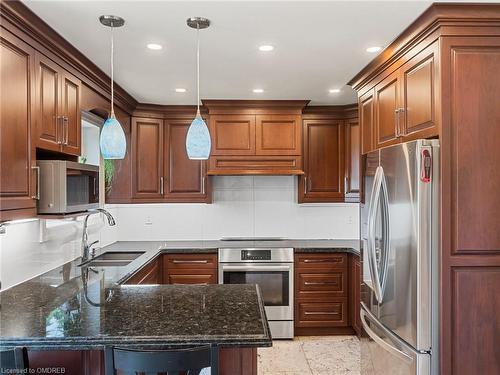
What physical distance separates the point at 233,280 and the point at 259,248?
41cm

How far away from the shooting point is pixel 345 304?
12.6ft

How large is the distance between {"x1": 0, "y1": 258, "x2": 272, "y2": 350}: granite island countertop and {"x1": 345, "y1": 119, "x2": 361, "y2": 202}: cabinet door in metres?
2.19

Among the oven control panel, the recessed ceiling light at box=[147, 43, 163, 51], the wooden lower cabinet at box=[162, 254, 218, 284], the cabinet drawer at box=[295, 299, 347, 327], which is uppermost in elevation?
the recessed ceiling light at box=[147, 43, 163, 51]

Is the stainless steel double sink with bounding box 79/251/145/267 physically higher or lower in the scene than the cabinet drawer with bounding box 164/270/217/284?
higher

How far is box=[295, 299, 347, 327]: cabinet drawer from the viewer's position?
12.6 ft

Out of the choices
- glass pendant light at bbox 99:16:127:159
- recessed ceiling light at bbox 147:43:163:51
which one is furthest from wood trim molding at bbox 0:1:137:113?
recessed ceiling light at bbox 147:43:163:51

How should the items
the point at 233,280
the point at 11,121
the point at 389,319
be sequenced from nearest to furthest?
the point at 11,121 < the point at 389,319 < the point at 233,280

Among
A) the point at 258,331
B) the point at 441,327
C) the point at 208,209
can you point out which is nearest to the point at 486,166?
the point at 441,327

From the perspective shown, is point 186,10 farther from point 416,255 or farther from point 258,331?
point 416,255

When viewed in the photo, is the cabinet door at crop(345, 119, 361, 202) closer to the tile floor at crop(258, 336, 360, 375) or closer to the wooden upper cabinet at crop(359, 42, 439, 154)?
the wooden upper cabinet at crop(359, 42, 439, 154)

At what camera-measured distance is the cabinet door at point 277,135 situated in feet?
13.1

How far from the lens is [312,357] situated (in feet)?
11.1

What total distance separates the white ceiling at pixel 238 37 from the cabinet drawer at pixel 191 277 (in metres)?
1.79

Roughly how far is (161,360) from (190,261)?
8.50ft
